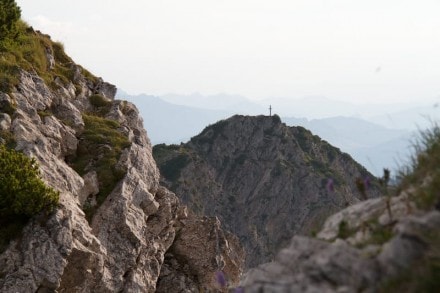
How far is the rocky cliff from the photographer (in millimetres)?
21562

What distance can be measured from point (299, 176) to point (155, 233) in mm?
106771

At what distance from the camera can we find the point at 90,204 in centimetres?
2638

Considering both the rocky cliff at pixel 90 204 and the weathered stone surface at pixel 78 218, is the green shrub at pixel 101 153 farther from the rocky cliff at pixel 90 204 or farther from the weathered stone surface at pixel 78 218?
the weathered stone surface at pixel 78 218

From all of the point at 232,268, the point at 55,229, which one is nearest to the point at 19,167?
the point at 55,229

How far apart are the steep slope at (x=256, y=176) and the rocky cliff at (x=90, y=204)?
8482cm

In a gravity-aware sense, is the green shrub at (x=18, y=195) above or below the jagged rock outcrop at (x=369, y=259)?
below

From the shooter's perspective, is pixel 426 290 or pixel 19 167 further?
pixel 19 167

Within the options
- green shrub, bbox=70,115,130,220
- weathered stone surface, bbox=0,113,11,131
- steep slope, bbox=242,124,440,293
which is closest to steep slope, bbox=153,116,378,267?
green shrub, bbox=70,115,130,220

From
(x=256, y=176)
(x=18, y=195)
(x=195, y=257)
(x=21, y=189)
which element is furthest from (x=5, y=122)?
(x=256, y=176)

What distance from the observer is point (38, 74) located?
3278 centimetres

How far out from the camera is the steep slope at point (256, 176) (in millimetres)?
128625

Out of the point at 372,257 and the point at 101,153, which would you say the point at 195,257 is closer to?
the point at 101,153

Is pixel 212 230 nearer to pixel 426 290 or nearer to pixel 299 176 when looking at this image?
pixel 426 290

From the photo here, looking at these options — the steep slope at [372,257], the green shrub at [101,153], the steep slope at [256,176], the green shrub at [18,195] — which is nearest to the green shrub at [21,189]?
the green shrub at [18,195]
